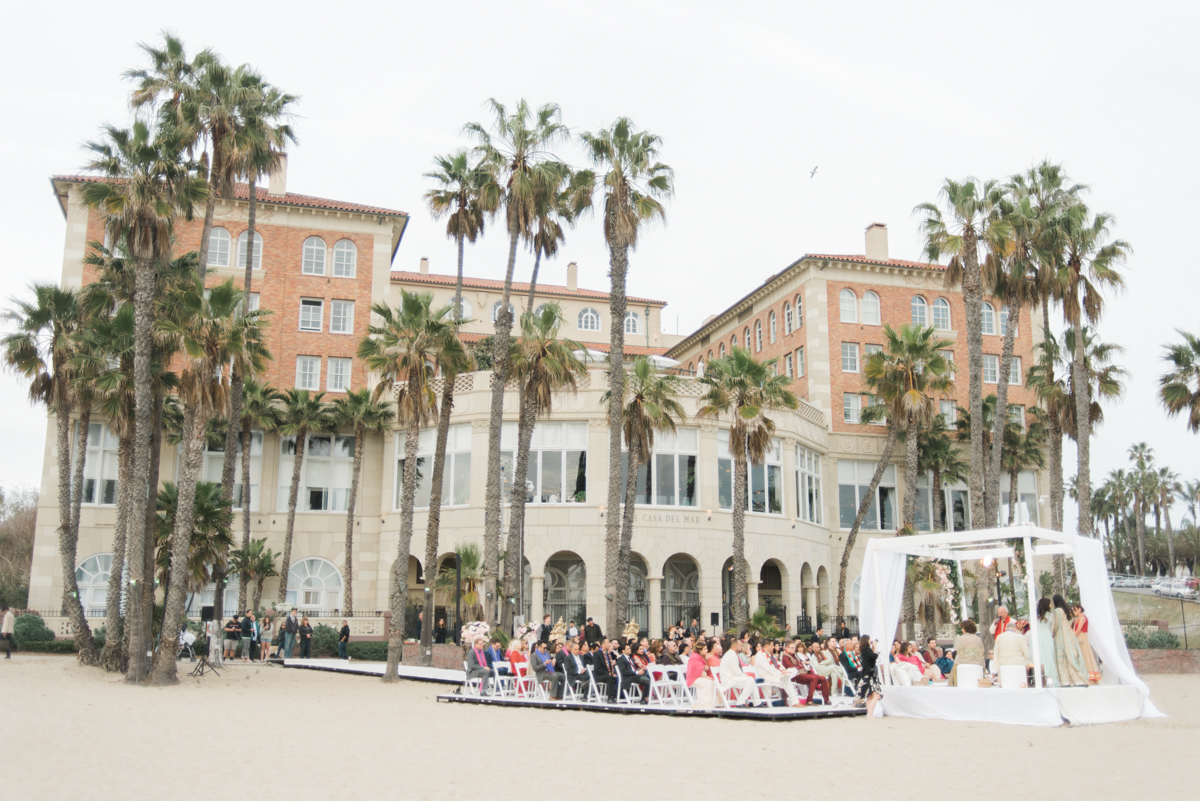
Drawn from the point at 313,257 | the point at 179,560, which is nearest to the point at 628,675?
the point at 179,560

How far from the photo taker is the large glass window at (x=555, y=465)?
3356cm

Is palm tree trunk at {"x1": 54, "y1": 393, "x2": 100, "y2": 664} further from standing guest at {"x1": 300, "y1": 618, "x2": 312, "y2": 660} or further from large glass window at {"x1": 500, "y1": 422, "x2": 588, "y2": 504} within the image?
large glass window at {"x1": 500, "y1": 422, "x2": 588, "y2": 504}

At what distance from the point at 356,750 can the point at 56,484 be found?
29.7 metres

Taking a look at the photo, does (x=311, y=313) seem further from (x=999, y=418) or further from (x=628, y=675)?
(x=628, y=675)

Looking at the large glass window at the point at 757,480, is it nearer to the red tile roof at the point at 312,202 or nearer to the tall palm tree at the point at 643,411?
the tall palm tree at the point at 643,411

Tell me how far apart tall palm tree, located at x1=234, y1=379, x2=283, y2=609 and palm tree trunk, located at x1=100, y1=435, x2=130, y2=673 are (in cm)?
957

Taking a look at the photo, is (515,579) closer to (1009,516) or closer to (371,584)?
(371,584)

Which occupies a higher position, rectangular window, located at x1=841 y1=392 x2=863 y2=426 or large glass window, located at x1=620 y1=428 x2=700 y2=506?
rectangular window, located at x1=841 y1=392 x2=863 y2=426

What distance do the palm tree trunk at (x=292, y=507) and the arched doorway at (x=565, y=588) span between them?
9.46m

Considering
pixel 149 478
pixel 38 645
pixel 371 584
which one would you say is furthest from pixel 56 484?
pixel 149 478

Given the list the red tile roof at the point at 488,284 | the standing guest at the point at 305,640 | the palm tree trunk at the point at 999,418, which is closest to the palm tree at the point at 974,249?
the palm tree trunk at the point at 999,418

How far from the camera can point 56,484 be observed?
36.1 m

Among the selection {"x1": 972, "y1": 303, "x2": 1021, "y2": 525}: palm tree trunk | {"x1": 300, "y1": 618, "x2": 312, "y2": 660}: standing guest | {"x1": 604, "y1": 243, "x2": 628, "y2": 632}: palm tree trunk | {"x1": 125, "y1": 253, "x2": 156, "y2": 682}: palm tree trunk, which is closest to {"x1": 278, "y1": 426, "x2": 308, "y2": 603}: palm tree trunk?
{"x1": 300, "y1": 618, "x2": 312, "y2": 660}: standing guest

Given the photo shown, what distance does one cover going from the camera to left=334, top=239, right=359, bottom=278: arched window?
135 ft
